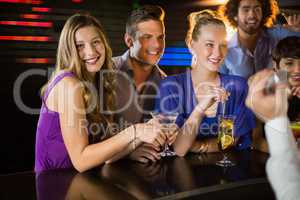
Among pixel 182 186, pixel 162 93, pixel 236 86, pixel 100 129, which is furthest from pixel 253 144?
pixel 182 186

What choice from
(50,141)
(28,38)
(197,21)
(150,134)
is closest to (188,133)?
(150,134)

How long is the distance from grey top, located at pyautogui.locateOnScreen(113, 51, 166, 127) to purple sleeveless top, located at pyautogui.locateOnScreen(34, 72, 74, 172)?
0.51m

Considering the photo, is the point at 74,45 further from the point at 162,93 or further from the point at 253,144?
the point at 253,144

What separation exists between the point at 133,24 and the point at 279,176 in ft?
5.58

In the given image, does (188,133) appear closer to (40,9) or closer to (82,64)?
(82,64)

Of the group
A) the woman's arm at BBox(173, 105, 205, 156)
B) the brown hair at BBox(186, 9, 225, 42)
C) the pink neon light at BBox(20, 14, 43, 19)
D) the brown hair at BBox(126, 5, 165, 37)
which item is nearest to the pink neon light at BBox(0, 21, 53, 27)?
the pink neon light at BBox(20, 14, 43, 19)

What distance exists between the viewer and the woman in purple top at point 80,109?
1.85 meters

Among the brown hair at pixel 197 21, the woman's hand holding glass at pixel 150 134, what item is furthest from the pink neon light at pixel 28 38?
the brown hair at pixel 197 21

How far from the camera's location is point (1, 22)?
2.12 meters

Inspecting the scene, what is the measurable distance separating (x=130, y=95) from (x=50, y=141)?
26.1 inches

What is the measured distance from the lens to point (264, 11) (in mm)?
3051

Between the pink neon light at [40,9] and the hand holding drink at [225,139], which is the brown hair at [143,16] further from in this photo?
the hand holding drink at [225,139]

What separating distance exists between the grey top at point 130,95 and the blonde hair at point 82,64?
0.20 ft

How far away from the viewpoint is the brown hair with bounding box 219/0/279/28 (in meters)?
2.89
